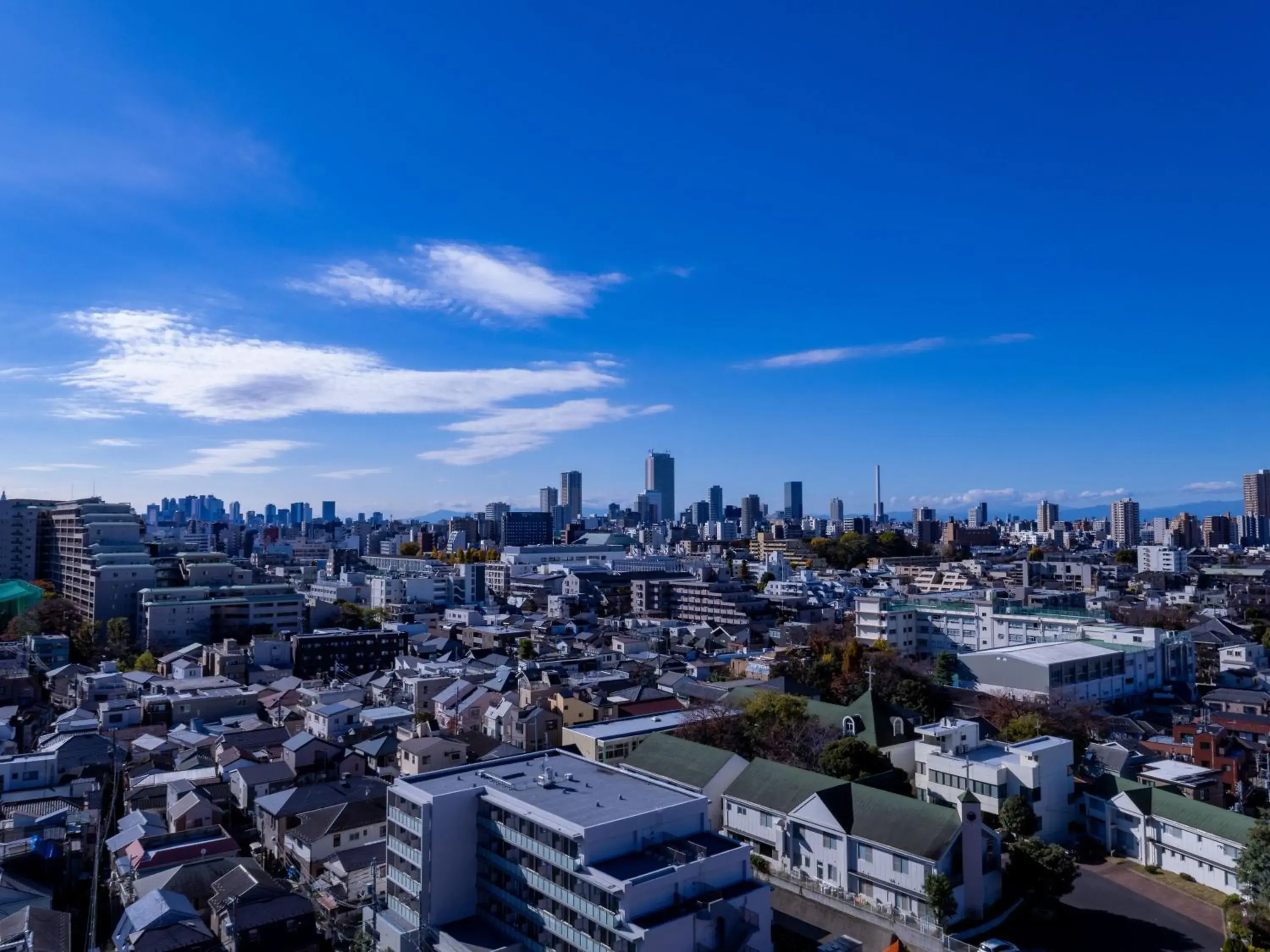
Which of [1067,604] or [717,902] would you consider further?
[1067,604]

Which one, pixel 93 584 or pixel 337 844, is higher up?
pixel 93 584

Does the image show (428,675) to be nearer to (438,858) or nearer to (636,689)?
(636,689)

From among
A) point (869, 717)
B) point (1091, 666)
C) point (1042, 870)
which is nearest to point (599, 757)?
point (869, 717)

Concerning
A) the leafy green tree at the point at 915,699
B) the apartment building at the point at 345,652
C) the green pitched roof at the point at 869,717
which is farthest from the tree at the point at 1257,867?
the apartment building at the point at 345,652

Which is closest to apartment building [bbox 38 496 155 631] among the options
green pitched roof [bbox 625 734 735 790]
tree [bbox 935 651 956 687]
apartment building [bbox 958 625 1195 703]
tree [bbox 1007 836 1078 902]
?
green pitched roof [bbox 625 734 735 790]

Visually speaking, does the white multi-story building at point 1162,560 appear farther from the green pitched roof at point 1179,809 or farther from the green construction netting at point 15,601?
the green construction netting at point 15,601

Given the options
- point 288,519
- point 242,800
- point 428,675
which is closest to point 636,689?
point 428,675

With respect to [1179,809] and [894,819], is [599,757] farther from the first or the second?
[1179,809]
